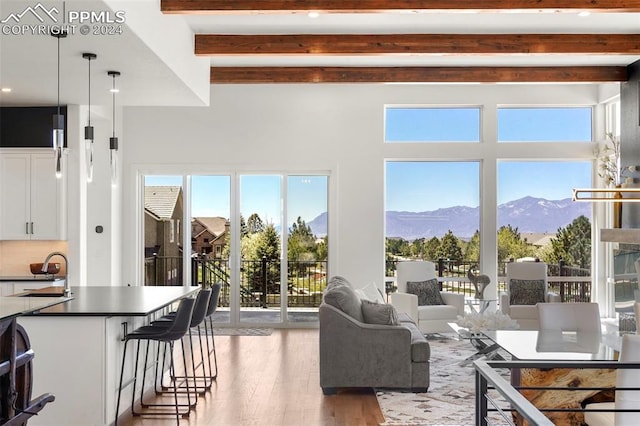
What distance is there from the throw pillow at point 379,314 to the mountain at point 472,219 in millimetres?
3607

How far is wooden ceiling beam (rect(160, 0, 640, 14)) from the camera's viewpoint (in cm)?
508

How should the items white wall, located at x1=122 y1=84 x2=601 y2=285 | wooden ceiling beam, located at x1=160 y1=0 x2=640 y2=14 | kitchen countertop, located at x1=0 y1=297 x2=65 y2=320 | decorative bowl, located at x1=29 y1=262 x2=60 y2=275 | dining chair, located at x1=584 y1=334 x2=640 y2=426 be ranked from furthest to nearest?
white wall, located at x1=122 y1=84 x2=601 y2=285 < decorative bowl, located at x1=29 y1=262 x2=60 y2=275 < wooden ceiling beam, located at x1=160 y1=0 x2=640 y2=14 < dining chair, located at x1=584 y1=334 x2=640 y2=426 < kitchen countertop, located at x1=0 y1=297 x2=65 y2=320

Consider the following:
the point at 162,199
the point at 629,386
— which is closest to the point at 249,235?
the point at 162,199

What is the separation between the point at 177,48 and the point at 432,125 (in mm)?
4628

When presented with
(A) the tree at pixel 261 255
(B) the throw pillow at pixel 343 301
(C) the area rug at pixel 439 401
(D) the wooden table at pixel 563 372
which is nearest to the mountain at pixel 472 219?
(A) the tree at pixel 261 255

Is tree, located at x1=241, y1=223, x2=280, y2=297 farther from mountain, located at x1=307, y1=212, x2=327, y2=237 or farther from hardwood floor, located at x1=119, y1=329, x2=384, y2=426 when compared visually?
hardwood floor, located at x1=119, y1=329, x2=384, y2=426

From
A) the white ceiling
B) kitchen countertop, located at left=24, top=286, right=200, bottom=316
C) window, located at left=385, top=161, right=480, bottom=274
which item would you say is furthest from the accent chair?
kitchen countertop, located at left=24, top=286, right=200, bottom=316

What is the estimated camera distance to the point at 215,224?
9.13 m

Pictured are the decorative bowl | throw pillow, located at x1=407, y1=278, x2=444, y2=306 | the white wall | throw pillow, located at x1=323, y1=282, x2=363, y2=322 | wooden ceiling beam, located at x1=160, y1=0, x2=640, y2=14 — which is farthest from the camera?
the white wall

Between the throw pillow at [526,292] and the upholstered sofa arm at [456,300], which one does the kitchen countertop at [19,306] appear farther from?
the throw pillow at [526,292]

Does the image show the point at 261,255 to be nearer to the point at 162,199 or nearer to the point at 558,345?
the point at 162,199

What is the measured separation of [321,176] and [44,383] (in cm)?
550

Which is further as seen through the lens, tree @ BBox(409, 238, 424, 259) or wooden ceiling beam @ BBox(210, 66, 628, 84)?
tree @ BBox(409, 238, 424, 259)

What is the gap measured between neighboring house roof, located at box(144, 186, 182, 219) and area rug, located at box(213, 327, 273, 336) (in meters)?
1.86
